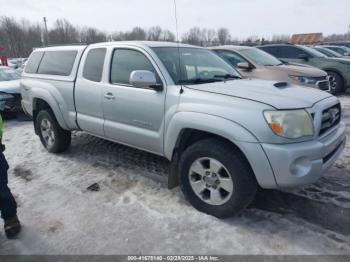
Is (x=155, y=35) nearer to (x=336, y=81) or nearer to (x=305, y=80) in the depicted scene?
(x=305, y=80)

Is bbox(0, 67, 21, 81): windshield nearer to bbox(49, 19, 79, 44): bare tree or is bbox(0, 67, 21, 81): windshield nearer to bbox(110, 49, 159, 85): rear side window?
bbox(110, 49, 159, 85): rear side window

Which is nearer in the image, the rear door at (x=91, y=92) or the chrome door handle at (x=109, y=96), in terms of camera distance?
the chrome door handle at (x=109, y=96)

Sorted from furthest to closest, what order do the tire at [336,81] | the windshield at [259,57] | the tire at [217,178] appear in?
1. the tire at [336,81]
2. the windshield at [259,57]
3. the tire at [217,178]

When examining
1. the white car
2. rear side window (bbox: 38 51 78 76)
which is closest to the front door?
rear side window (bbox: 38 51 78 76)

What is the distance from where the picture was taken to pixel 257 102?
9.30 feet

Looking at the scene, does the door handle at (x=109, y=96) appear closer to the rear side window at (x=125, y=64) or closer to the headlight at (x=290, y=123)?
the rear side window at (x=125, y=64)

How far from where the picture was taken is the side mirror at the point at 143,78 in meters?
3.31

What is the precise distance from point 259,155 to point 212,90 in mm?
850

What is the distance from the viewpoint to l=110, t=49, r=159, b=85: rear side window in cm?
376

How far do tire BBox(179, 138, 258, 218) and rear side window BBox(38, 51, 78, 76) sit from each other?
258cm

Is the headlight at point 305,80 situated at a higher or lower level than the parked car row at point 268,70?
lower

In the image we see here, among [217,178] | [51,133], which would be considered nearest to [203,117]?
[217,178]

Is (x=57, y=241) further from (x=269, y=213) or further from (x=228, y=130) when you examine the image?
(x=269, y=213)

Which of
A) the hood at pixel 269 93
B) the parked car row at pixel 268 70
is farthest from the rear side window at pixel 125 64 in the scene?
the parked car row at pixel 268 70
